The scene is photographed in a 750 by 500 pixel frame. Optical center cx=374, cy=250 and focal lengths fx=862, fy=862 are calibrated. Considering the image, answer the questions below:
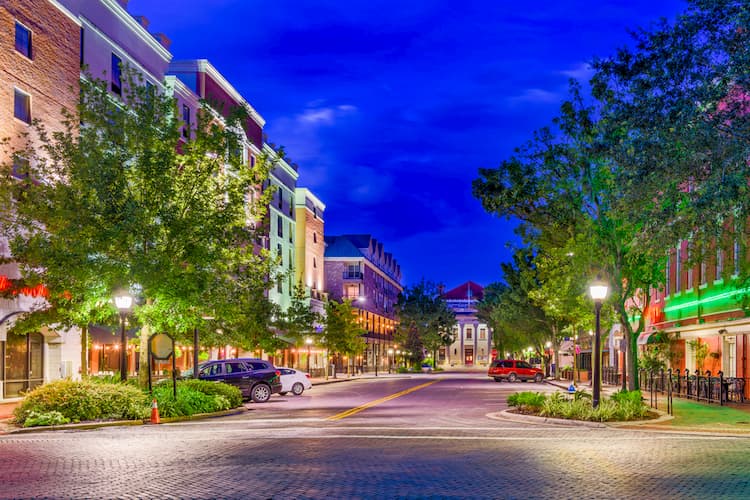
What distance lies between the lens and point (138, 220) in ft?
85.9

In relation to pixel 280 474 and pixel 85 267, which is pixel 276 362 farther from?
pixel 280 474

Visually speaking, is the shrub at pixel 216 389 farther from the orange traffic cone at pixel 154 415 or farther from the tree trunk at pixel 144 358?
the orange traffic cone at pixel 154 415

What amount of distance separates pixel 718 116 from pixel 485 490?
9.91 m

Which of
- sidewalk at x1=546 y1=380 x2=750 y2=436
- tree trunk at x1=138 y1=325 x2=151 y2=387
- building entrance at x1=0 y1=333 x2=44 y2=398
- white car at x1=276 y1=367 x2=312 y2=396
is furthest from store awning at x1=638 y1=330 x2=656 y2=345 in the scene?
building entrance at x1=0 y1=333 x2=44 y2=398

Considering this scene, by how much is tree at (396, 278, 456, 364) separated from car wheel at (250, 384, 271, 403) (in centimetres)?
7012

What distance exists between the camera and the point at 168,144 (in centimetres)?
2805

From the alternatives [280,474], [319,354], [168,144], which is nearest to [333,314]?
[319,354]

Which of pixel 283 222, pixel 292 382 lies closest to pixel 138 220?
pixel 292 382

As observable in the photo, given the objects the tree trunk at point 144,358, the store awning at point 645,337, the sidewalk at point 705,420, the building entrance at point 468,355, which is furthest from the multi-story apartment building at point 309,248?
the building entrance at point 468,355

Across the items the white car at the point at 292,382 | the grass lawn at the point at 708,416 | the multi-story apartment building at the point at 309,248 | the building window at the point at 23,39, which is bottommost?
the white car at the point at 292,382

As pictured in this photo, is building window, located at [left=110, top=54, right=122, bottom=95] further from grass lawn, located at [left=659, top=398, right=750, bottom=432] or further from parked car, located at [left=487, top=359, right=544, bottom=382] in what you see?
parked car, located at [left=487, top=359, right=544, bottom=382]

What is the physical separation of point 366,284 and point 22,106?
258 ft

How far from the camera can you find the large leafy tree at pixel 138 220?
26297 millimetres

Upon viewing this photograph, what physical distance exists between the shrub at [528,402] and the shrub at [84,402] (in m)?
11.6
